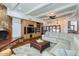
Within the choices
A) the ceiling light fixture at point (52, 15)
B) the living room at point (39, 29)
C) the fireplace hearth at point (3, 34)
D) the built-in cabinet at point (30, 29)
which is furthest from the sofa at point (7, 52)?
the ceiling light fixture at point (52, 15)

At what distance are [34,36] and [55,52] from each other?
484 millimetres

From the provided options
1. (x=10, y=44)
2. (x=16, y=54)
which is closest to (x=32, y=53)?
(x=16, y=54)

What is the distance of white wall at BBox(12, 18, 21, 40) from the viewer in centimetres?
218

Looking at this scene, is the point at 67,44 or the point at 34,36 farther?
the point at 34,36

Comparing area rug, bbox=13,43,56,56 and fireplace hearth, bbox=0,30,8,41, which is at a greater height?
fireplace hearth, bbox=0,30,8,41

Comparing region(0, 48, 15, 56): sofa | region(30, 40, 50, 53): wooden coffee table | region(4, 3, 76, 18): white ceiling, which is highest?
region(4, 3, 76, 18): white ceiling

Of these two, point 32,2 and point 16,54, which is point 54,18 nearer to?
point 32,2

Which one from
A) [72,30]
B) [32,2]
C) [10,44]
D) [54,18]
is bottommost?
[10,44]

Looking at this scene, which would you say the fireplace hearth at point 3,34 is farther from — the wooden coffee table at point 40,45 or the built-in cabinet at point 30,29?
the wooden coffee table at point 40,45

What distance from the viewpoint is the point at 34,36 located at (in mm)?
2229

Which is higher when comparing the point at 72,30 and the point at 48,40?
the point at 72,30

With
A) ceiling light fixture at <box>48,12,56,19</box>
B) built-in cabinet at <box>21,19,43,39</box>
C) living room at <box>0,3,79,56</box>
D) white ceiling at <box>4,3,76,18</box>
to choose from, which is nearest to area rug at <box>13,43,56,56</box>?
living room at <box>0,3,79,56</box>

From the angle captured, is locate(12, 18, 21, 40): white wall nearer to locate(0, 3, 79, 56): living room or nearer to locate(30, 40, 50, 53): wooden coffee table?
locate(0, 3, 79, 56): living room

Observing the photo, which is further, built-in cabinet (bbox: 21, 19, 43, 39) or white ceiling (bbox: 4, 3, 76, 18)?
built-in cabinet (bbox: 21, 19, 43, 39)
